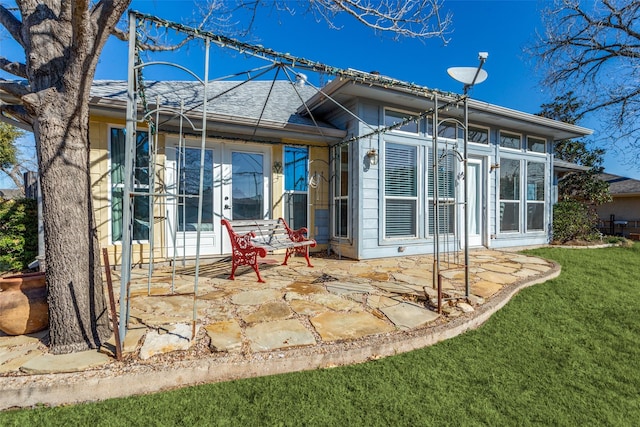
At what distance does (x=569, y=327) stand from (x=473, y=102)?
4.28 metres

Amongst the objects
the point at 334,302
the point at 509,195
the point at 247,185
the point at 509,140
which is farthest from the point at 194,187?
the point at 509,140

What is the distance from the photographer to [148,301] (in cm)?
286

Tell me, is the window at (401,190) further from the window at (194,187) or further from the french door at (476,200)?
the window at (194,187)

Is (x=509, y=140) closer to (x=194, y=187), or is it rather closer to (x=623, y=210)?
(x=194, y=187)

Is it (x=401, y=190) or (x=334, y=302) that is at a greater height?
(x=401, y=190)

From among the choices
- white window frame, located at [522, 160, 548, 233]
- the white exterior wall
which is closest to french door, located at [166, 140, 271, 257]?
the white exterior wall

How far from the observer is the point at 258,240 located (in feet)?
14.8

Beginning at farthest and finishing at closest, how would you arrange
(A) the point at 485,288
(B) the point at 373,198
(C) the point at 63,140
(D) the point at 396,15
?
1. (B) the point at 373,198
2. (D) the point at 396,15
3. (A) the point at 485,288
4. (C) the point at 63,140

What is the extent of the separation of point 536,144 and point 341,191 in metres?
5.46

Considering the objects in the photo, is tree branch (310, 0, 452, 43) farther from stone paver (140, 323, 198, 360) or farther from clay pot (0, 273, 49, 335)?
clay pot (0, 273, 49, 335)

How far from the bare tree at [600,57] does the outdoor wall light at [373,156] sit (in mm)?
8410

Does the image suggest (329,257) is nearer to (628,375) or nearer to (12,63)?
(628,375)

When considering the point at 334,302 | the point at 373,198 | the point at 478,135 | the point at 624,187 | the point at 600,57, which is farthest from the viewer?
the point at 624,187

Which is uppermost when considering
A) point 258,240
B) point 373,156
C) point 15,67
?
point 15,67
